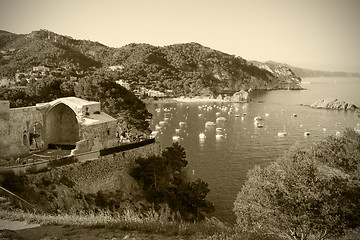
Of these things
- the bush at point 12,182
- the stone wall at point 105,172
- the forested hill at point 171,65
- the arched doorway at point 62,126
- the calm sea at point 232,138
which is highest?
the forested hill at point 171,65

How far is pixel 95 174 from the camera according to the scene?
16891 millimetres

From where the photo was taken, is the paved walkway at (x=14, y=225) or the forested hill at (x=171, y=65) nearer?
the paved walkway at (x=14, y=225)

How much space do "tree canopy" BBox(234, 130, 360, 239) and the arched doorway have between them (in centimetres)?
1176

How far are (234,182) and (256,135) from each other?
21.3 meters

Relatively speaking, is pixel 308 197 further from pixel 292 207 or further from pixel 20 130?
pixel 20 130

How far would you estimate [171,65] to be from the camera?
14362 centimetres

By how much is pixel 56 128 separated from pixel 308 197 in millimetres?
14624

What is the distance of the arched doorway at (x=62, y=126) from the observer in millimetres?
18688

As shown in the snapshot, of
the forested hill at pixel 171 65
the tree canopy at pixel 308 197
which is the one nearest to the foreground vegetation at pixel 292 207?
the tree canopy at pixel 308 197

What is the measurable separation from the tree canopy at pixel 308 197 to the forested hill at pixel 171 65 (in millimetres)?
44734

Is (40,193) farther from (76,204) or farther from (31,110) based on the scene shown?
(31,110)

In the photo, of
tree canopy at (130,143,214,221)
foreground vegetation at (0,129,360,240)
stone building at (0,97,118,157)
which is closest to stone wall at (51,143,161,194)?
tree canopy at (130,143,214,221)

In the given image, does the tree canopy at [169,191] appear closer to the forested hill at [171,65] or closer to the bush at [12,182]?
the bush at [12,182]

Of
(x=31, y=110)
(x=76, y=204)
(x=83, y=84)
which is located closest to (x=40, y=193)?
(x=76, y=204)
